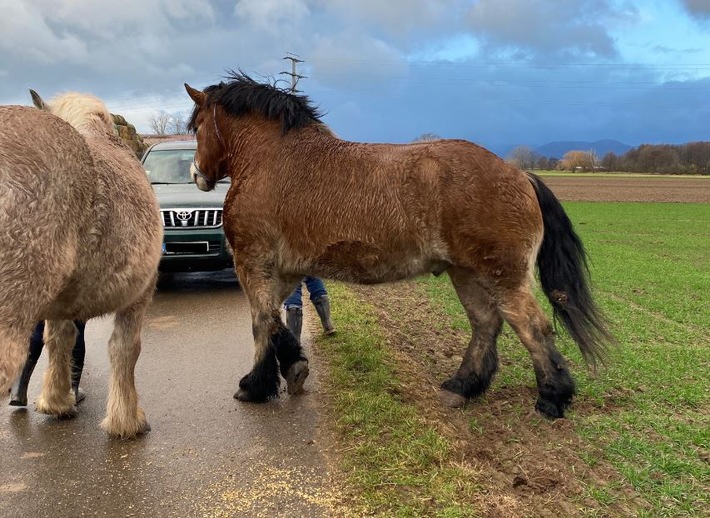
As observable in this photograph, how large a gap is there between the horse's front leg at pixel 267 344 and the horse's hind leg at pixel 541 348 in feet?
5.40

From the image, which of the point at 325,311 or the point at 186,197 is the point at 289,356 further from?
the point at 186,197

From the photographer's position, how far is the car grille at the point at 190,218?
7.83 m

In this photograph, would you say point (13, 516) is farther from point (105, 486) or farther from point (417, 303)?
point (417, 303)

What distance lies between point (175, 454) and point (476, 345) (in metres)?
2.33

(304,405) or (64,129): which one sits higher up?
(64,129)

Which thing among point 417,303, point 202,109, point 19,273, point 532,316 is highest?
point 202,109

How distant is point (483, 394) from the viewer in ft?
13.9

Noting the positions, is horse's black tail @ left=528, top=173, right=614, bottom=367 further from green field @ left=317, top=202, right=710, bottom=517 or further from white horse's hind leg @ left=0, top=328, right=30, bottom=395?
white horse's hind leg @ left=0, top=328, right=30, bottom=395

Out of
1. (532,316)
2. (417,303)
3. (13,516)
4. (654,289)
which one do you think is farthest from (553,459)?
(654,289)

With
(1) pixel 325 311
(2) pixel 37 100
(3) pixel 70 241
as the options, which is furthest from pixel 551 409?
(2) pixel 37 100

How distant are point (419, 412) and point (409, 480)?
3.14 feet

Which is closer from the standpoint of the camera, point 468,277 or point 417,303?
point 468,277

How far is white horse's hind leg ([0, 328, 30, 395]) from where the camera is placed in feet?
7.08

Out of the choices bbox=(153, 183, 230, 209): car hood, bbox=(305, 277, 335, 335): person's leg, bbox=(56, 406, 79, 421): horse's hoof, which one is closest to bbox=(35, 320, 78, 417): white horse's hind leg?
bbox=(56, 406, 79, 421): horse's hoof
